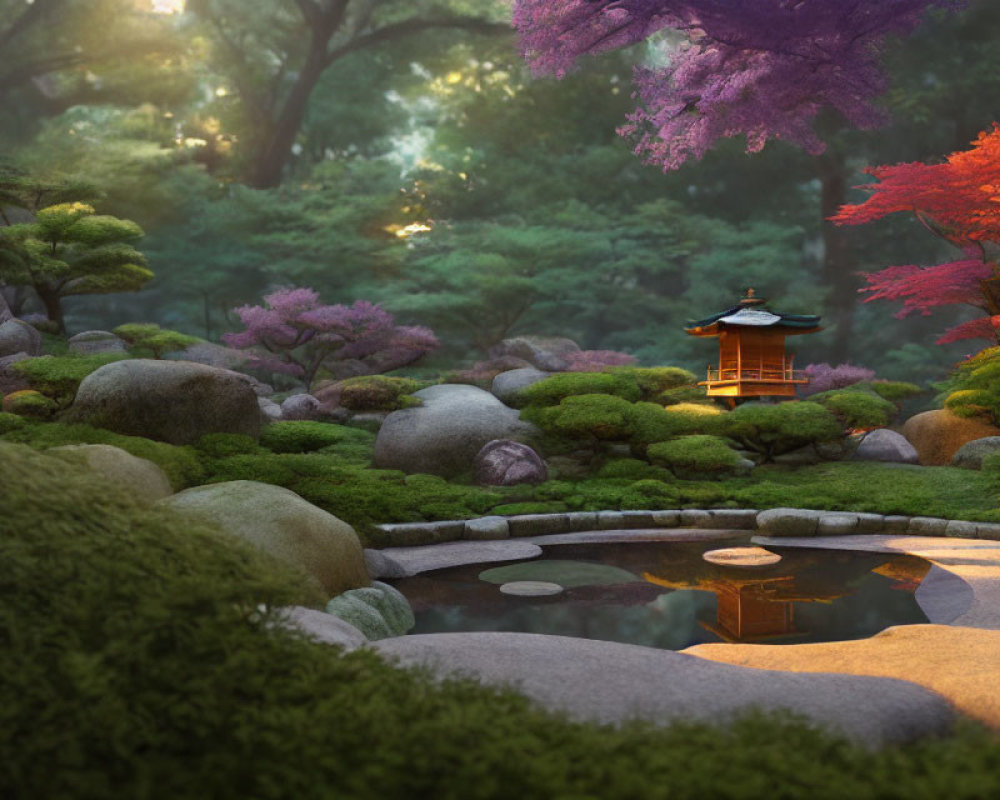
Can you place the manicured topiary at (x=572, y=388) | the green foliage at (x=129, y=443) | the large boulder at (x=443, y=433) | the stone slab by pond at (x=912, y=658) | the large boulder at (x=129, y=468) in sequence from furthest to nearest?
the manicured topiary at (x=572, y=388), the large boulder at (x=443, y=433), the green foliage at (x=129, y=443), the large boulder at (x=129, y=468), the stone slab by pond at (x=912, y=658)

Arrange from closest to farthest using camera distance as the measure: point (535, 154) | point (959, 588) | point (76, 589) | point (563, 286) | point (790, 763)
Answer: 1. point (790, 763)
2. point (76, 589)
3. point (959, 588)
4. point (563, 286)
5. point (535, 154)

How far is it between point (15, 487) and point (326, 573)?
2.97 m

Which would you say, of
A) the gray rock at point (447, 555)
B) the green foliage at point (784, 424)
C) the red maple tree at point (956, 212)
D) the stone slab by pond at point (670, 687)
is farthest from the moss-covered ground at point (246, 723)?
the red maple tree at point (956, 212)

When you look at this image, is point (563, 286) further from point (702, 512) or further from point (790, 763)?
point (790, 763)

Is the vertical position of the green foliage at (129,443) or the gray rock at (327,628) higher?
the green foliage at (129,443)

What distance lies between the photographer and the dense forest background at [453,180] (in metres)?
22.0

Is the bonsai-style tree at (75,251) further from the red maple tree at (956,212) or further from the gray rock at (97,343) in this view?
the red maple tree at (956,212)

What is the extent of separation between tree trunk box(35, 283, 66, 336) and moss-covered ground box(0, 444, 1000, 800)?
14.0 meters

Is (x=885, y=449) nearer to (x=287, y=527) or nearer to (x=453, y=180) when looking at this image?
(x=287, y=527)

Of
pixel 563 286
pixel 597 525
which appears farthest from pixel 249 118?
pixel 597 525

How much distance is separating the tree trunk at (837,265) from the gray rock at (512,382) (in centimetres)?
1486

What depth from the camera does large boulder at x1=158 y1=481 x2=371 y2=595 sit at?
5137 mm

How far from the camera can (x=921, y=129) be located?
24516mm

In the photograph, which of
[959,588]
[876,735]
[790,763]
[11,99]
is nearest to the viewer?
[790,763]
